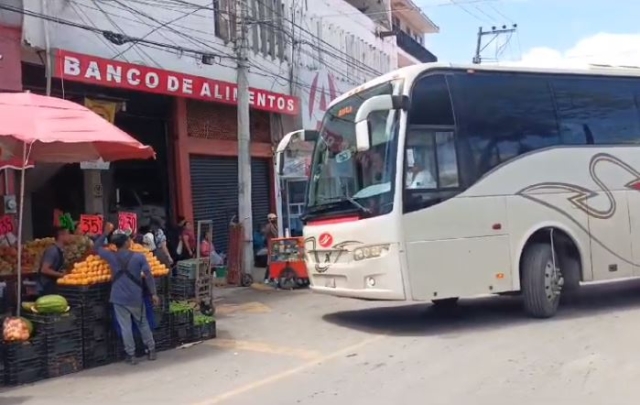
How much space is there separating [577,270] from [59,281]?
7.15m

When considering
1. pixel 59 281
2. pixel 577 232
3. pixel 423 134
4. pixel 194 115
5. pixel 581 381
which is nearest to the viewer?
pixel 581 381

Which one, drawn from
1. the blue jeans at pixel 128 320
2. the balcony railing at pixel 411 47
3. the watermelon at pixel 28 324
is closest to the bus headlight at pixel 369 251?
the blue jeans at pixel 128 320

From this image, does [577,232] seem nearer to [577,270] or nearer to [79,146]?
[577,270]

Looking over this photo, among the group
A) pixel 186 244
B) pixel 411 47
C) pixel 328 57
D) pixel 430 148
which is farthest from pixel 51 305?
pixel 411 47

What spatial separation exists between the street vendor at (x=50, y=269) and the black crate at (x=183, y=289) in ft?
6.57

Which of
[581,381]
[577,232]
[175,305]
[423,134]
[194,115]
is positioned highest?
[194,115]

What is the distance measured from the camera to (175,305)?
32.6 feet

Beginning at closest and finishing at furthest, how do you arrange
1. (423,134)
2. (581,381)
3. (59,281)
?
(581,381)
(59,281)
(423,134)

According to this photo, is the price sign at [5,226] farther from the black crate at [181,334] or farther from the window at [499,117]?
the window at [499,117]

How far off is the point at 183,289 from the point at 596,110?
677 cm

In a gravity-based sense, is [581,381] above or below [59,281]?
below

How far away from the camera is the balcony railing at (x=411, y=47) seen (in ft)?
127

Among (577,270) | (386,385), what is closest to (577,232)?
(577,270)

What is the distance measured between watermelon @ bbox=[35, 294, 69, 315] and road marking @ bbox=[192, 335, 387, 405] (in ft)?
8.15
